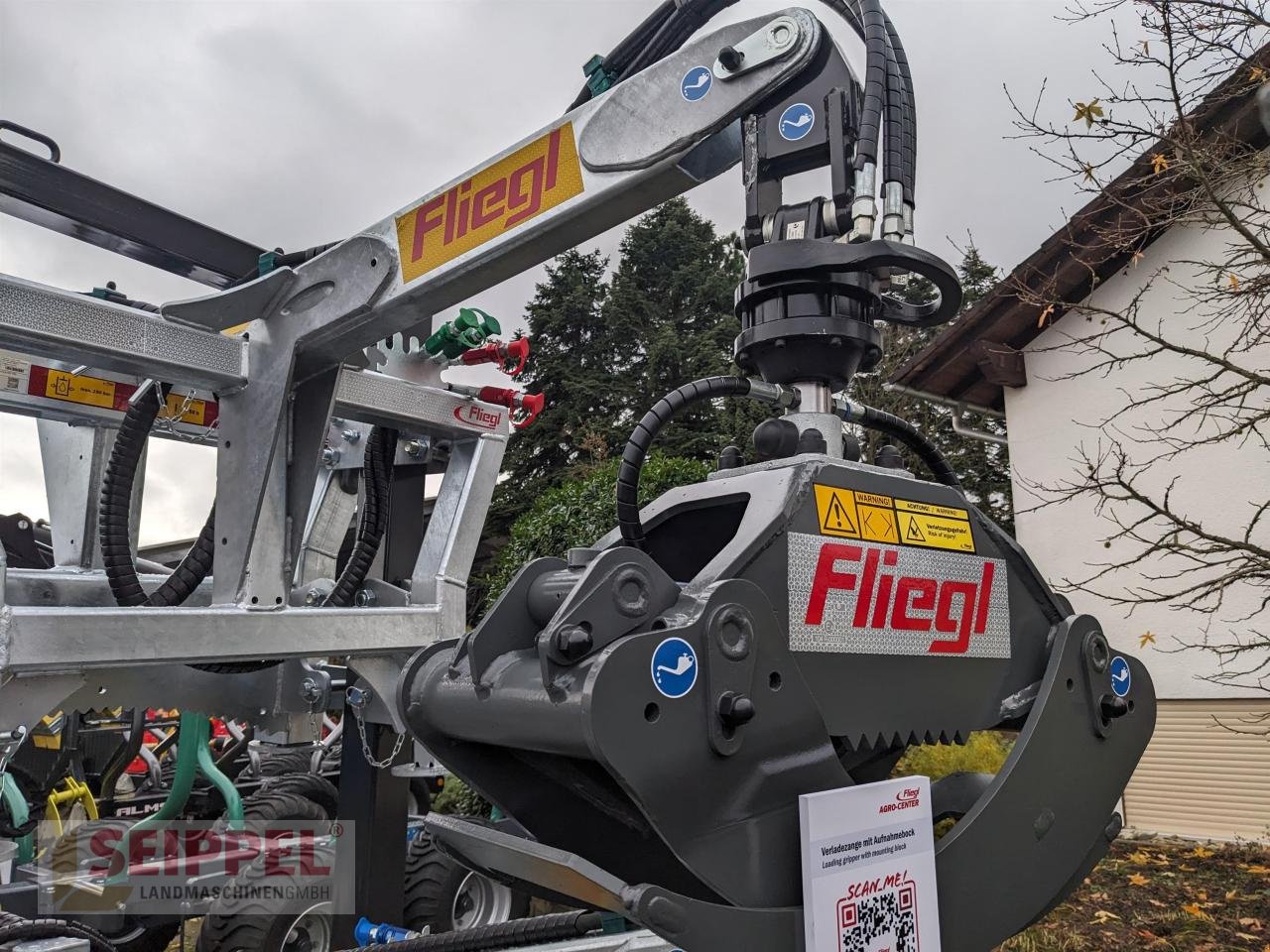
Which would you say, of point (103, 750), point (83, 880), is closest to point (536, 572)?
point (83, 880)

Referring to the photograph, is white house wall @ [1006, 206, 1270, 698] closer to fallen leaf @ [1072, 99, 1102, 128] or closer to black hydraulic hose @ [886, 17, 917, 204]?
fallen leaf @ [1072, 99, 1102, 128]

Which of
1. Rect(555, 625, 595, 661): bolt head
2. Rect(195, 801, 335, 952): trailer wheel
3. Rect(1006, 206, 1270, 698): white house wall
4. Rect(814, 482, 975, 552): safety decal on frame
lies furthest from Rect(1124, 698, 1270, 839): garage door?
Rect(555, 625, 595, 661): bolt head

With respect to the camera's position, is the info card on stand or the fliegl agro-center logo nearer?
the info card on stand

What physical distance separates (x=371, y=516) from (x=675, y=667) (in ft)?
8.00

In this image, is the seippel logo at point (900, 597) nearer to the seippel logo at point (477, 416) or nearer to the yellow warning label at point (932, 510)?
the yellow warning label at point (932, 510)

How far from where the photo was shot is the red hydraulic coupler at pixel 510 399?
3750mm

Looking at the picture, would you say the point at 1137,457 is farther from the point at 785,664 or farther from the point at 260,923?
the point at 785,664

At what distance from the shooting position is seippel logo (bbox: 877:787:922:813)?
1.71 meters

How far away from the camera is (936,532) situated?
6.22ft

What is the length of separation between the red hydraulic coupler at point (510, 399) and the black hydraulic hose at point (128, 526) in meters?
0.98

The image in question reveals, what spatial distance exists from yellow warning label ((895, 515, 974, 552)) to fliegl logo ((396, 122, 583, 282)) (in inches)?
47.4

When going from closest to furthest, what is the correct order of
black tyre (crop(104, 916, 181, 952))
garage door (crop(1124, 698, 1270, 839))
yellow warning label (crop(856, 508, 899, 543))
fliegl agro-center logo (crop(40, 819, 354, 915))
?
1. yellow warning label (crop(856, 508, 899, 543))
2. fliegl agro-center logo (crop(40, 819, 354, 915))
3. black tyre (crop(104, 916, 181, 952))
4. garage door (crop(1124, 698, 1270, 839))

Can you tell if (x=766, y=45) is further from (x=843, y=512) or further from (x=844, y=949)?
(x=844, y=949)

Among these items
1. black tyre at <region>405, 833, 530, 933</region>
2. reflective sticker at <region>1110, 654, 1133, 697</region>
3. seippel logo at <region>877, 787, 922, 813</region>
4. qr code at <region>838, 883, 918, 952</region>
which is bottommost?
black tyre at <region>405, 833, 530, 933</region>
